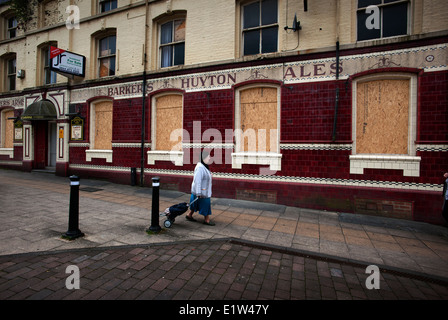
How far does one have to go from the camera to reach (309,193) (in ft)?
24.1

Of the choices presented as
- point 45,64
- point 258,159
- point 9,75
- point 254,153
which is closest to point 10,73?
point 9,75

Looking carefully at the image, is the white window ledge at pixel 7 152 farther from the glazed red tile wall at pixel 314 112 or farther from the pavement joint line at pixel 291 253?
the glazed red tile wall at pixel 314 112

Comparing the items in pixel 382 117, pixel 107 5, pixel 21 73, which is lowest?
pixel 382 117

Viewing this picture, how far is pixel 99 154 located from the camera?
10930 millimetres

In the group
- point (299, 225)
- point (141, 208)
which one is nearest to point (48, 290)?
point (141, 208)

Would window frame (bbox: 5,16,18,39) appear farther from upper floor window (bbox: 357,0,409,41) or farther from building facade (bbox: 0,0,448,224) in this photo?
upper floor window (bbox: 357,0,409,41)

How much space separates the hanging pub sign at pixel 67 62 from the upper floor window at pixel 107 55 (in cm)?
80

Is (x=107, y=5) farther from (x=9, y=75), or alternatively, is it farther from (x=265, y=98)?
(x=265, y=98)

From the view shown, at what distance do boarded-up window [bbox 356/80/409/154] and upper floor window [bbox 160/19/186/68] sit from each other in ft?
21.8

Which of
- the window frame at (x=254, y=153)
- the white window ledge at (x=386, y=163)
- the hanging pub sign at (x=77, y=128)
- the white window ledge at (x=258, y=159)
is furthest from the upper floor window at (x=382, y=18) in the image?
the hanging pub sign at (x=77, y=128)

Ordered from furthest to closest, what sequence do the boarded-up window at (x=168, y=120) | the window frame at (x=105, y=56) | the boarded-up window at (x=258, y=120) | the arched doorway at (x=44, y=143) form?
the arched doorway at (x=44, y=143), the window frame at (x=105, y=56), the boarded-up window at (x=168, y=120), the boarded-up window at (x=258, y=120)

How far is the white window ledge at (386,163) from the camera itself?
645 cm

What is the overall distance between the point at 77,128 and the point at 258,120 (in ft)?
28.7
